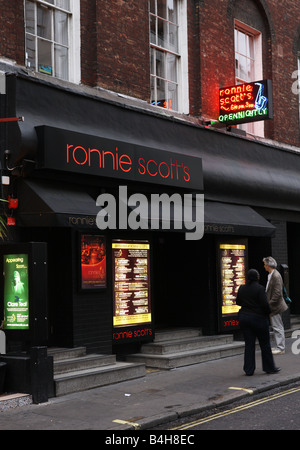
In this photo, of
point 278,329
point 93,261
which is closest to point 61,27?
point 93,261

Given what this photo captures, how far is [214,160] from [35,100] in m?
4.95

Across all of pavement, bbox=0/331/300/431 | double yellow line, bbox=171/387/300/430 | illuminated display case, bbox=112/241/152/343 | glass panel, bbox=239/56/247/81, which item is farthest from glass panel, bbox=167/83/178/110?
double yellow line, bbox=171/387/300/430

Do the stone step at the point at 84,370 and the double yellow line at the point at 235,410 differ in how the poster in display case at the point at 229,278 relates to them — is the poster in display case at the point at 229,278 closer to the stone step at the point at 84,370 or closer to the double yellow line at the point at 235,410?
the stone step at the point at 84,370

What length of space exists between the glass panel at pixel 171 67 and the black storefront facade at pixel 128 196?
5.14 feet

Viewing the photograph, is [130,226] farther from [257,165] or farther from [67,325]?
[257,165]

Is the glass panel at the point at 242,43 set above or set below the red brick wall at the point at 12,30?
above

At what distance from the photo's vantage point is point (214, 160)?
13.9 metres

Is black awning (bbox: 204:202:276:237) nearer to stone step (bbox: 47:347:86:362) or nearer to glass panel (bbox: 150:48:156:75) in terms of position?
glass panel (bbox: 150:48:156:75)

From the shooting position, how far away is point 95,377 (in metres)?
9.51

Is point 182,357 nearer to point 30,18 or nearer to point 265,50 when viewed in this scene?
point 30,18

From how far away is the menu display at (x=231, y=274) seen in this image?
1355 centimetres

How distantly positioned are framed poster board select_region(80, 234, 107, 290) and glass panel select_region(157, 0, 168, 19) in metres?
5.95

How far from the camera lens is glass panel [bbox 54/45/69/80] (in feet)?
38.3

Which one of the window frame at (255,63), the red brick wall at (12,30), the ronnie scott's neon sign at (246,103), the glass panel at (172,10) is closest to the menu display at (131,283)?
the red brick wall at (12,30)
